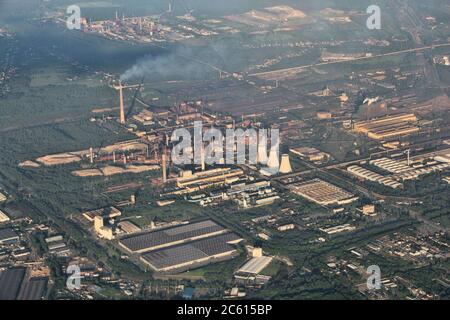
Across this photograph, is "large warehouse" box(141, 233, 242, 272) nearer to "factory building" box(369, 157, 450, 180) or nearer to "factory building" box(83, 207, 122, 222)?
"factory building" box(83, 207, 122, 222)

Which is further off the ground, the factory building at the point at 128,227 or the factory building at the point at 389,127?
the factory building at the point at 389,127

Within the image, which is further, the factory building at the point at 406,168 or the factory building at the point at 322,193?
the factory building at the point at 406,168

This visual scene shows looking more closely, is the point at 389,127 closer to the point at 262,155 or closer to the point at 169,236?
the point at 262,155

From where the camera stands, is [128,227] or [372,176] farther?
[372,176]

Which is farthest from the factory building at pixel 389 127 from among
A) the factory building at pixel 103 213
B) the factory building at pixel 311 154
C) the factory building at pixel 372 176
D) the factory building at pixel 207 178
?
the factory building at pixel 103 213

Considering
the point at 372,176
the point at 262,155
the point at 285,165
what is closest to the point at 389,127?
the point at 372,176

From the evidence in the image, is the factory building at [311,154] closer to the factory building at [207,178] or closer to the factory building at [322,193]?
the factory building at [322,193]
